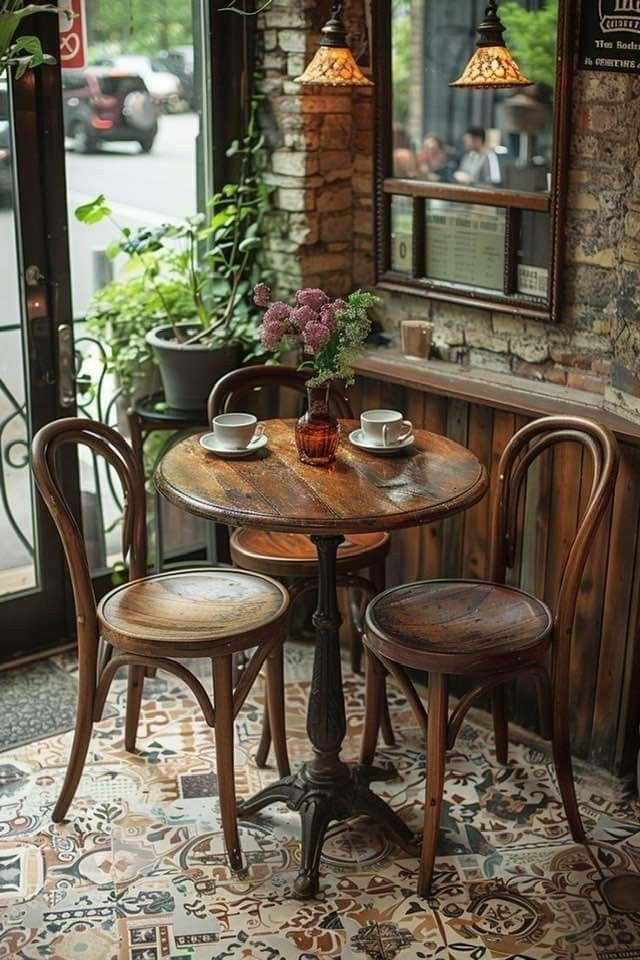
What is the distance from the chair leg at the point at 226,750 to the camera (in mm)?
2998

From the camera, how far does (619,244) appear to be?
3365mm

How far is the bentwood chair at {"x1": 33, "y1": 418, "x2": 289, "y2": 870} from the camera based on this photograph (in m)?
3.00

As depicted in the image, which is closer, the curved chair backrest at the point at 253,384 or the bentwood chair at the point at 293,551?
the bentwood chair at the point at 293,551

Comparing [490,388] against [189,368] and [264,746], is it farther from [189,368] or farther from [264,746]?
[264,746]

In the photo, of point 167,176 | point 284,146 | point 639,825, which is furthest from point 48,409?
point 639,825

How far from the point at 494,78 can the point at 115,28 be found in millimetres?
1384

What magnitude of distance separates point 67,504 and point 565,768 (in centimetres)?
144

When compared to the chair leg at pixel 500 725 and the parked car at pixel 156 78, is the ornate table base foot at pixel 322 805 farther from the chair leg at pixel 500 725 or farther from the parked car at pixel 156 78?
the parked car at pixel 156 78

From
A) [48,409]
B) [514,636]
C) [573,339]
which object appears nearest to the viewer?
[514,636]

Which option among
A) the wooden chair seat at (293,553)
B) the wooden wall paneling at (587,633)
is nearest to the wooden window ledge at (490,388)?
the wooden wall paneling at (587,633)

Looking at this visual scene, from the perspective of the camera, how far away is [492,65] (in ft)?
10.0

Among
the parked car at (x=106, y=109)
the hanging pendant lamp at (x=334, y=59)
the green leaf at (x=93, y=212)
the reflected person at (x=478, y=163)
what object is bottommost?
the green leaf at (x=93, y=212)

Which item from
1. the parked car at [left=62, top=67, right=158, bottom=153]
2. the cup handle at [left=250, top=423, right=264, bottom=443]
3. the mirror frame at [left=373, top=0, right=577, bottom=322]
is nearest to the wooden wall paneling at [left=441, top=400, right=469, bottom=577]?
the mirror frame at [left=373, top=0, right=577, bottom=322]

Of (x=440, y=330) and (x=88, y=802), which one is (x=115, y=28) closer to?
(x=440, y=330)
